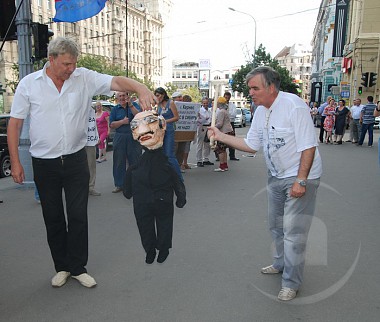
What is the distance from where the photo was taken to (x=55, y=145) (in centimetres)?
330

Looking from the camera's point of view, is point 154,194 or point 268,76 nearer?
point 154,194

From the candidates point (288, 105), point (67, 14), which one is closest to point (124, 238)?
point (288, 105)

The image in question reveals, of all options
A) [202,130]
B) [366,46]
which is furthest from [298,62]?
[202,130]

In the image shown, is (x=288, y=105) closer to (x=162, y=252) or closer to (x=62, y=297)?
(x=162, y=252)

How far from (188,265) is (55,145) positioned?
180 centimetres

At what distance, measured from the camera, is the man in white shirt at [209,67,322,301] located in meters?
3.14

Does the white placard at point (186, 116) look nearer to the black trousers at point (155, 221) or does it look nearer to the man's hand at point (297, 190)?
the man's hand at point (297, 190)

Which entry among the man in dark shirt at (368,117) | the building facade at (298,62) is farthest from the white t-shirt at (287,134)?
the building facade at (298,62)

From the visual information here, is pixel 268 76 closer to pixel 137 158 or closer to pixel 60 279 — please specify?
pixel 137 158

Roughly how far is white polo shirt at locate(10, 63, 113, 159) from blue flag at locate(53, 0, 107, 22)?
2.40 m

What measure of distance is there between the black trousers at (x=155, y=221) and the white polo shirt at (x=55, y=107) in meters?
1.03

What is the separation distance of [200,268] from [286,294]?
94 cm

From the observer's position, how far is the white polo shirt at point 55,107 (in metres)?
3.22

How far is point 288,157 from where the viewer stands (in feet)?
10.7
